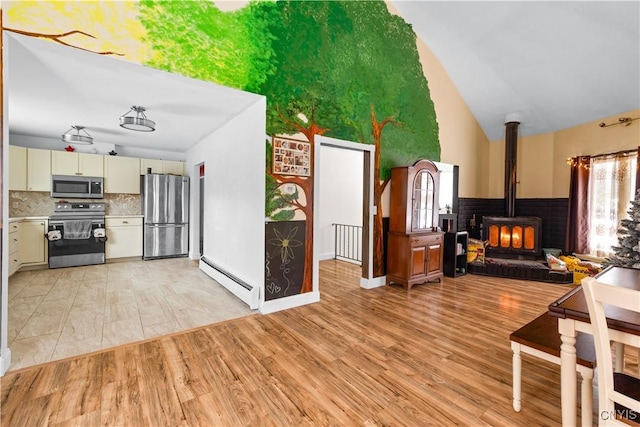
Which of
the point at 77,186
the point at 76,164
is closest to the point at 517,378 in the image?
the point at 77,186

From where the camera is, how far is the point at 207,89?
3115 mm

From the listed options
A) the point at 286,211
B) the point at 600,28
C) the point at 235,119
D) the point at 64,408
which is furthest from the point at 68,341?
the point at 600,28

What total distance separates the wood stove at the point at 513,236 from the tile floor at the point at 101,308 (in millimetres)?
5146

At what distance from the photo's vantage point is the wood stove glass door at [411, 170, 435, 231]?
435cm

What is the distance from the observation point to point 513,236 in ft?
18.7

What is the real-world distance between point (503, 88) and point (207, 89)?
17.9 ft

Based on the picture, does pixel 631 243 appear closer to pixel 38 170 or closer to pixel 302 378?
pixel 302 378

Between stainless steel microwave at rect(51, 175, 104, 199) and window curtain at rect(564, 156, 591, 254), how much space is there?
926cm

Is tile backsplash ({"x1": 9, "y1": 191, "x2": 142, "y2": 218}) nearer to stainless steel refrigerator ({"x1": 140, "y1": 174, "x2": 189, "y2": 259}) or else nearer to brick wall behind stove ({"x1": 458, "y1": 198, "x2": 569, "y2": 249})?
stainless steel refrigerator ({"x1": 140, "y1": 174, "x2": 189, "y2": 259})

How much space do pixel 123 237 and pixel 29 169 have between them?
1922 millimetres

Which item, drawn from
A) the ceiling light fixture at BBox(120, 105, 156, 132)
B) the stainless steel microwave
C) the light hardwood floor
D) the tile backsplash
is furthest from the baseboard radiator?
the tile backsplash

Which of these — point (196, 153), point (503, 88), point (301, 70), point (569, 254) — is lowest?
point (569, 254)

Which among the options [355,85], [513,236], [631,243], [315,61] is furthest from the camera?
[513,236]

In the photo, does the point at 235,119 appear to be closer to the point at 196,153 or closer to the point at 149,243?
the point at 196,153
